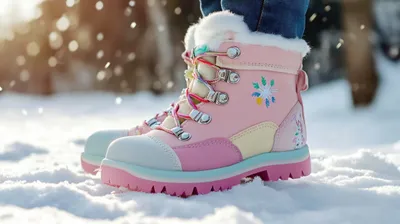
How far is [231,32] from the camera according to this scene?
1.19 metres

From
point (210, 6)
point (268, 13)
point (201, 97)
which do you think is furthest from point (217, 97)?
point (210, 6)

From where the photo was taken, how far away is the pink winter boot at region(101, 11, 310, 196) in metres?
1.10

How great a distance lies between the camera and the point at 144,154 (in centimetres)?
111

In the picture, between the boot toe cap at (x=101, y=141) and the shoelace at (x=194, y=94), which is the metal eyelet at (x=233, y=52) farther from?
the boot toe cap at (x=101, y=141)

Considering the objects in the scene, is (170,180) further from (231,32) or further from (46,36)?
(46,36)

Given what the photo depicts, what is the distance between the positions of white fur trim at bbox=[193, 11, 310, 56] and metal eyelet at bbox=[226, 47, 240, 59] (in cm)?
3

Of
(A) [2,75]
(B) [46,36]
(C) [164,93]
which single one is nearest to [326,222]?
(C) [164,93]

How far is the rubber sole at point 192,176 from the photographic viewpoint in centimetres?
108

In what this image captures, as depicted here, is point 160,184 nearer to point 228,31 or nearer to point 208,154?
point 208,154

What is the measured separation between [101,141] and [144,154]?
37cm

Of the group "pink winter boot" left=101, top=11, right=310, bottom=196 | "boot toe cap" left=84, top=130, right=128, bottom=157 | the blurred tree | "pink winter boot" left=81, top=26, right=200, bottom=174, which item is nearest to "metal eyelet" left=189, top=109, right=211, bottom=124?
"pink winter boot" left=101, top=11, right=310, bottom=196

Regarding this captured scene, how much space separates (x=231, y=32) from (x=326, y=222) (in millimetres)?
516

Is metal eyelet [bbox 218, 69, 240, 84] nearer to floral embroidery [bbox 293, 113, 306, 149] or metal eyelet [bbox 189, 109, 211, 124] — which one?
metal eyelet [bbox 189, 109, 211, 124]

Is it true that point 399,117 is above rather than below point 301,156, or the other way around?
below
